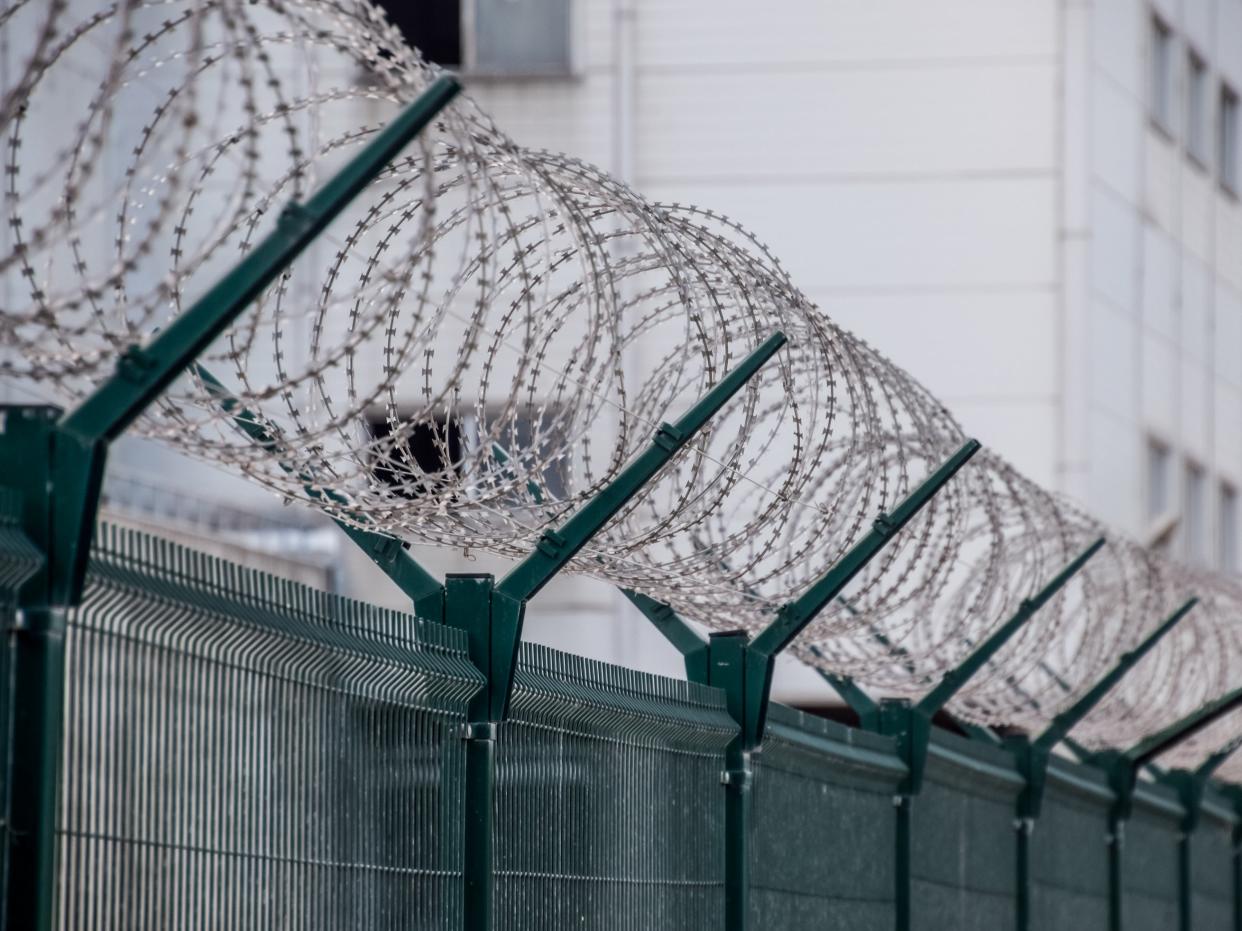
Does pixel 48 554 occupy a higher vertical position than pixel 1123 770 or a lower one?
higher

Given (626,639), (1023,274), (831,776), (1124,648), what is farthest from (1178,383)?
(831,776)

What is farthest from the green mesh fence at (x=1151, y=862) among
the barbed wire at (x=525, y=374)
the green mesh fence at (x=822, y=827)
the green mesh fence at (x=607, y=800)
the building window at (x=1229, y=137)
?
the building window at (x=1229, y=137)

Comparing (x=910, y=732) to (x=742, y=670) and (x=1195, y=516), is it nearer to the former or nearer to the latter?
(x=742, y=670)

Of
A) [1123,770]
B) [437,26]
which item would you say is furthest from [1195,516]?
[1123,770]

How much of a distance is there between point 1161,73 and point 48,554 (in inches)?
971

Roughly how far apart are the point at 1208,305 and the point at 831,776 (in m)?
20.7

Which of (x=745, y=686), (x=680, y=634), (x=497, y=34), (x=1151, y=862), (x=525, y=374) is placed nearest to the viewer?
(x=525, y=374)

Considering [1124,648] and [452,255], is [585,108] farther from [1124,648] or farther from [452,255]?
[1124,648]

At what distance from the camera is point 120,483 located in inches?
920

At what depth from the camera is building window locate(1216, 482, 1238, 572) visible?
30.5 m

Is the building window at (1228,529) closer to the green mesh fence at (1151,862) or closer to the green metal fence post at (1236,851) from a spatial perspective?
the green metal fence post at (1236,851)

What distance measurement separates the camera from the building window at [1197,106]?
29.5 metres

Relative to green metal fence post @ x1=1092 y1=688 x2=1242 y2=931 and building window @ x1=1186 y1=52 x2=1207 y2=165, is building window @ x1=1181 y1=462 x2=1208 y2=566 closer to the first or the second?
building window @ x1=1186 y1=52 x2=1207 y2=165

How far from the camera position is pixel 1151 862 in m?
16.1
